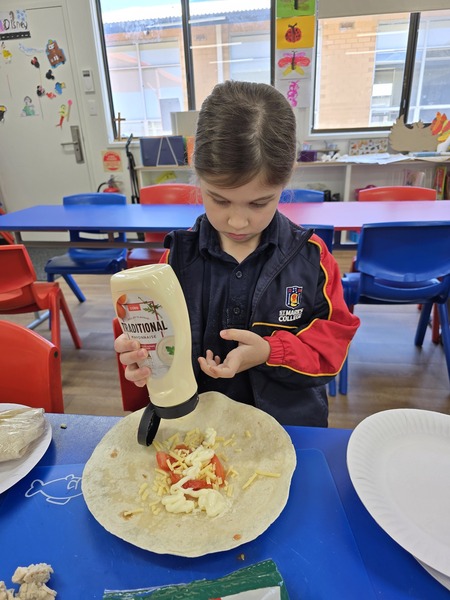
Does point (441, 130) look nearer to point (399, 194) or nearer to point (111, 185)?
point (399, 194)

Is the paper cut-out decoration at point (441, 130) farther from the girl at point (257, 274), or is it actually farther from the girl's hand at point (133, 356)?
the girl's hand at point (133, 356)

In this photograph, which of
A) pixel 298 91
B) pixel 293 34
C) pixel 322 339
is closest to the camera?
pixel 322 339

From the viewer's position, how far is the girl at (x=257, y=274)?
2.44ft

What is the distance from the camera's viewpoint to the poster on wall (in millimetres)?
3931

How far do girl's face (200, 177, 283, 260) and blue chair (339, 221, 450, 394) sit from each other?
989 mm

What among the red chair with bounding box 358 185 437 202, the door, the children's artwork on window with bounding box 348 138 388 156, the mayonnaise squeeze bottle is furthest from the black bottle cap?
the door

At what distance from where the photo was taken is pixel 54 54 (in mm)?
4008

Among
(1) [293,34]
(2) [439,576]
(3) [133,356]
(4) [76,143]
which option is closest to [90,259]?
(3) [133,356]

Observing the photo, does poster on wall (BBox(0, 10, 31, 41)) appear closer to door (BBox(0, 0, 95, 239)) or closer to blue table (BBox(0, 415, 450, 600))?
door (BBox(0, 0, 95, 239))

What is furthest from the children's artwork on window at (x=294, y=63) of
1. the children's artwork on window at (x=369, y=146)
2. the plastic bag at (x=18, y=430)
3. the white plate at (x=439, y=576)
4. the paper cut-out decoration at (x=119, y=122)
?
the white plate at (x=439, y=576)

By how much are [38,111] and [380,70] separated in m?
3.52

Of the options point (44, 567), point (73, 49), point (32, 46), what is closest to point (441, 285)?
point (44, 567)

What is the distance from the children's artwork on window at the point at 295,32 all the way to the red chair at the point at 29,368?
3886 mm

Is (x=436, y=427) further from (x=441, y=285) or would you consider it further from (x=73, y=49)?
(x=73, y=49)
